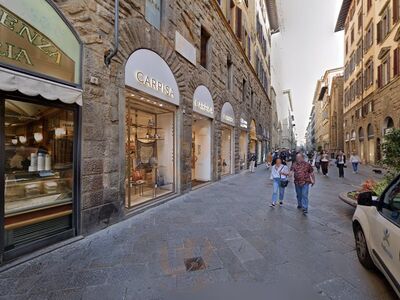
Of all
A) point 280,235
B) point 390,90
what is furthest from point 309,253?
point 390,90

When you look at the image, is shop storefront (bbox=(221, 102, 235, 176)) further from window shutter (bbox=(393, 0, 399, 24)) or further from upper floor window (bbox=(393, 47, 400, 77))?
window shutter (bbox=(393, 0, 399, 24))

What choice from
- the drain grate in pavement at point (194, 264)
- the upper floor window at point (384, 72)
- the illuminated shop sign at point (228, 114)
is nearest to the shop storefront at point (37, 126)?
the drain grate in pavement at point (194, 264)

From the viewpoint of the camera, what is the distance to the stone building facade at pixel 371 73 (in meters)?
16.9

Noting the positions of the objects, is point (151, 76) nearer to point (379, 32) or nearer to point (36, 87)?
point (36, 87)

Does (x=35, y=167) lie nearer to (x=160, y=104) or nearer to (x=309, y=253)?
(x=160, y=104)

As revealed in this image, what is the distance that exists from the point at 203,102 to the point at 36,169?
6.78 metres

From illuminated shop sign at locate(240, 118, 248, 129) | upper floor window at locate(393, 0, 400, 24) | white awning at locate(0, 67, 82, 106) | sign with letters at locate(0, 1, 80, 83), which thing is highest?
upper floor window at locate(393, 0, 400, 24)

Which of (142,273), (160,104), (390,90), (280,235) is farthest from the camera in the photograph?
(390,90)

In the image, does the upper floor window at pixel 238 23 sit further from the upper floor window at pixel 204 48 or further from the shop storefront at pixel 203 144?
the shop storefront at pixel 203 144

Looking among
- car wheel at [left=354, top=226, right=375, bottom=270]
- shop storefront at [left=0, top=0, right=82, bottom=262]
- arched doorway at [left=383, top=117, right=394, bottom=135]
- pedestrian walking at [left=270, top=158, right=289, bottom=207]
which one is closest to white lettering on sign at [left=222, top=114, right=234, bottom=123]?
pedestrian walking at [left=270, top=158, right=289, bottom=207]

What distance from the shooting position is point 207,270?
128 inches

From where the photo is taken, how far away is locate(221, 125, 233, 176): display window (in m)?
13.9

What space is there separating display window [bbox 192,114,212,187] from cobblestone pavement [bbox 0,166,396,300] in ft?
18.0

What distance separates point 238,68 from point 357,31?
21.5m
